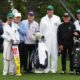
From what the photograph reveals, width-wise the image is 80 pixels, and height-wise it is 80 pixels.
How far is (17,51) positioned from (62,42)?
5.15 feet

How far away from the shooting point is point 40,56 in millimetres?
15234

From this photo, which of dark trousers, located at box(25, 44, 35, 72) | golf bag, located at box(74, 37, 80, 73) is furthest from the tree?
golf bag, located at box(74, 37, 80, 73)

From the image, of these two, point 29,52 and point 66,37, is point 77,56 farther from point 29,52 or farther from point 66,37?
point 29,52

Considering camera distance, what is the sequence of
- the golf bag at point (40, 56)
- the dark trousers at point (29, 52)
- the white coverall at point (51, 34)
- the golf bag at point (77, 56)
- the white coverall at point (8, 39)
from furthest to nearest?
1. the white coverall at point (51, 34)
2. the dark trousers at point (29, 52)
3. the golf bag at point (40, 56)
4. the golf bag at point (77, 56)
5. the white coverall at point (8, 39)

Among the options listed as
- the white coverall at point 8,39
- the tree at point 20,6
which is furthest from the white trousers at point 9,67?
the tree at point 20,6

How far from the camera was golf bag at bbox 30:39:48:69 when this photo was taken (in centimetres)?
1520

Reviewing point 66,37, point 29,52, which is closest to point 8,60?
point 29,52

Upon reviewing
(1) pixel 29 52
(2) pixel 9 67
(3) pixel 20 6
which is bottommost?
(2) pixel 9 67

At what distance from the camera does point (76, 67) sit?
14.7 meters

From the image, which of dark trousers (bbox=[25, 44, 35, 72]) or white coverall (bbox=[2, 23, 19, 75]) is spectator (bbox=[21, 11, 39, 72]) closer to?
dark trousers (bbox=[25, 44, 35, 72])

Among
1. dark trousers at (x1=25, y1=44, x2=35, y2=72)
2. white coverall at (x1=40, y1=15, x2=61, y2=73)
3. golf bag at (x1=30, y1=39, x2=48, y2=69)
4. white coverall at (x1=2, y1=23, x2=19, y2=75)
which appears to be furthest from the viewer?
white coverall at (x1=40, y1=15, x2=61, y2=73)

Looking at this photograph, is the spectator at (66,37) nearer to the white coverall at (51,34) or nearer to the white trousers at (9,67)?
the white coverall at (51,34)

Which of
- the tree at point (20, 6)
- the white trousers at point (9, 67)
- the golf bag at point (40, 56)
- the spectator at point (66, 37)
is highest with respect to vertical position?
the tree at point (20, 6)

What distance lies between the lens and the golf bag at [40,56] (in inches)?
598
